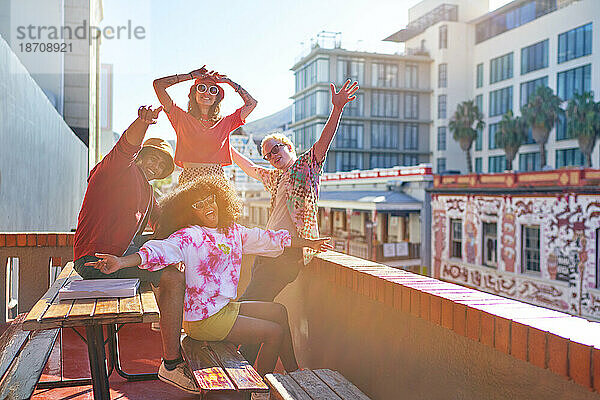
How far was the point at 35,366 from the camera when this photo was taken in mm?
2613

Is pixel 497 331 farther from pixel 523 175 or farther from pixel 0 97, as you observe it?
pixel 523 175

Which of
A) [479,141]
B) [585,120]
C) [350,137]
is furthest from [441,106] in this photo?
[585,120]

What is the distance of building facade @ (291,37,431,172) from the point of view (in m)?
56.7

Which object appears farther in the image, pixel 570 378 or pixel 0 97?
pixel 0 97

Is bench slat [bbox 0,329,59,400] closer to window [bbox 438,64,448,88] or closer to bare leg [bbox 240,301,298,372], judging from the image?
bare leg [bbox 240,301,298,372]

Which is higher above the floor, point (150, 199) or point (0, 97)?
point (0, 97)

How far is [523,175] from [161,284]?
20673mm

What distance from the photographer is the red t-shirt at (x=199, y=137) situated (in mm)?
4082

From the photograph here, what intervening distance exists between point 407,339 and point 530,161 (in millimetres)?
44662

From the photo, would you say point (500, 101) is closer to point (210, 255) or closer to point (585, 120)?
point (585, 120)

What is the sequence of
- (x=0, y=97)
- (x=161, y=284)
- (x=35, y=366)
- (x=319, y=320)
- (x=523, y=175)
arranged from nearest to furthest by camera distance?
(x=35, y=366) < (x=161, y=284) < (x=319, y=320) < (x=0, y=97) < (x=523, y=175)

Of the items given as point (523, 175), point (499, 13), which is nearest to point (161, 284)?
point (523, 175)

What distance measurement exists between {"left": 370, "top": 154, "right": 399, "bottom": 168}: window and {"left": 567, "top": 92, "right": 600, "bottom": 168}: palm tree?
23.5m

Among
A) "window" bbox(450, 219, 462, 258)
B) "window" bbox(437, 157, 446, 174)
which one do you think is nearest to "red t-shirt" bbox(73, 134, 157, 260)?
"window" bbox(450, 219, 462, 258)
